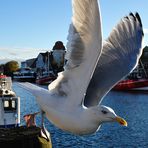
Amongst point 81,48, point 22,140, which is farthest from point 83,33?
point 22,140

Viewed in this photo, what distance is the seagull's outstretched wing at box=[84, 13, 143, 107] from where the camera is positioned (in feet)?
18.1

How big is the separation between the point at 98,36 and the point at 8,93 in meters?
13.1

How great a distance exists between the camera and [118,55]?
20.0 feet

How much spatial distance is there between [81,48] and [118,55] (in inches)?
65.9

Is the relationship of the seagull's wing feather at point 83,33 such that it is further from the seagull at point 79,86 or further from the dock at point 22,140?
the dock at point 22,140

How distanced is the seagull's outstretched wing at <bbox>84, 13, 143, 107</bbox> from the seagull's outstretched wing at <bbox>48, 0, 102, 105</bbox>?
2.47 feet

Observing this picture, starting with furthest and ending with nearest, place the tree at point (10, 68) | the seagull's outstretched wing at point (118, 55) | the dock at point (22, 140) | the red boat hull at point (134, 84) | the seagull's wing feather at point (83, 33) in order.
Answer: the tree at point (10, 68) → the red boat hull at point (134, 84) → the dock at point (22, 140) → the seagull's outstretched wing at point (118, 55) → the seagull's wing feather at point (83, 33)

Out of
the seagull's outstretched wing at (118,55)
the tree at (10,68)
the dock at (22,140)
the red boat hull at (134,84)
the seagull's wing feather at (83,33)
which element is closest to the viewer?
the seagull's wing feather at (83,33)

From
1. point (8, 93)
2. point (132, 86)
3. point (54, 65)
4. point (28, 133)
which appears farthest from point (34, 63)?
point (28, 133)

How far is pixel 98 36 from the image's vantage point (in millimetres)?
4309

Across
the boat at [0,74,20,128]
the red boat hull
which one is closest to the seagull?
the boat at [0,74,20,128]

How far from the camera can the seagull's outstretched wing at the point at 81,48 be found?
14.0ft

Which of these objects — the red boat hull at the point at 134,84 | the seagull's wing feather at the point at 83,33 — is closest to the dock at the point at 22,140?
the seagull's wing feather at the point at 83,33

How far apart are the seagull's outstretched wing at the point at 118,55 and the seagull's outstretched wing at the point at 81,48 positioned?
2.47ft
